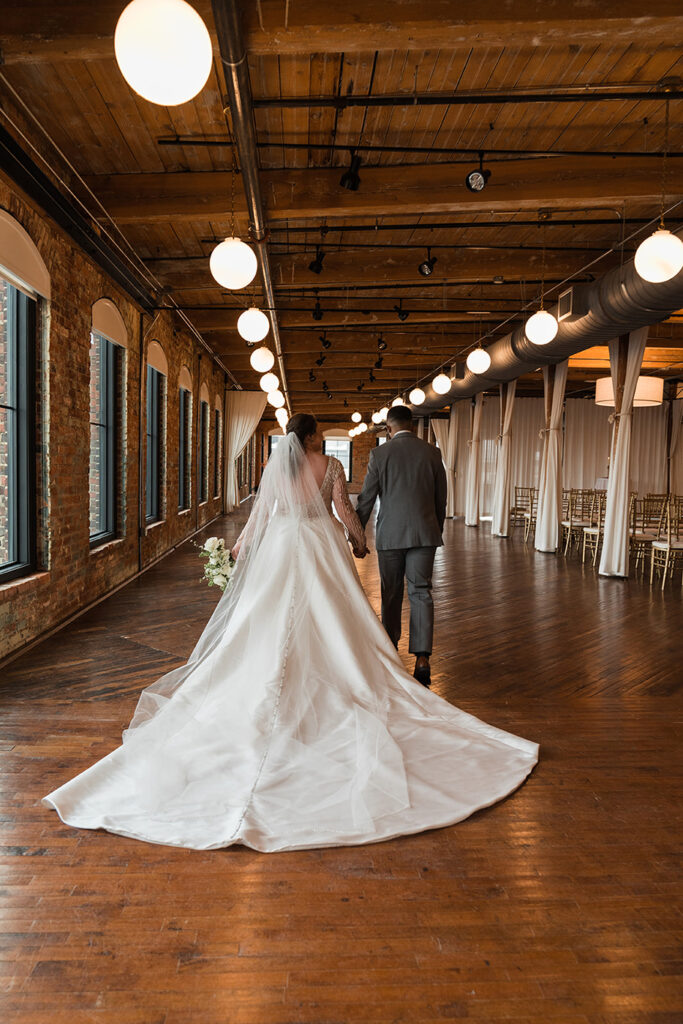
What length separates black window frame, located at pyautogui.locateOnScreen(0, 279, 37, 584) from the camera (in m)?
4.86

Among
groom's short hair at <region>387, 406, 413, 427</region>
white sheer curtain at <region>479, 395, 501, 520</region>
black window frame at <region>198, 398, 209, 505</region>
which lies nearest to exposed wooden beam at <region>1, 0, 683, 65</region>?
groom's short hair at <region>387, 406, 413, 427</region>

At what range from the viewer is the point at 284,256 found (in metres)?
8.16

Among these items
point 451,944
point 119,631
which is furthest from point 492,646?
point 451,944

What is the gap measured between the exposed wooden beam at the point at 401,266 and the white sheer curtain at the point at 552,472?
3.17 m

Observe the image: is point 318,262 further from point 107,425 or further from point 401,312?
point 107,425

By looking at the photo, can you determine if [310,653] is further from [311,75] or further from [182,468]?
[182,468]

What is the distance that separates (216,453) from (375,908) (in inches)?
583

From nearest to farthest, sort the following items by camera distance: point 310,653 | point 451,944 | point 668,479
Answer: point 451,944, point 310,653, point 668,479

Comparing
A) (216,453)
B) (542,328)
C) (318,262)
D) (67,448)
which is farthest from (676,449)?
(67,448)

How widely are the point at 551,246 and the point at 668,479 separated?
1324 cm

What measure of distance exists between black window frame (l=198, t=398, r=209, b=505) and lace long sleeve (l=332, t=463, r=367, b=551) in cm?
1049

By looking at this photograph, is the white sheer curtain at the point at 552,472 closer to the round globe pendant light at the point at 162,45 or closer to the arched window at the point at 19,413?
the arched window at the point at 19,413

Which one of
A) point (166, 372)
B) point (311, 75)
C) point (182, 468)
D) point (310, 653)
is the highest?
point (311, 75)

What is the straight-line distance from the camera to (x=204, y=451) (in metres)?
14.5
